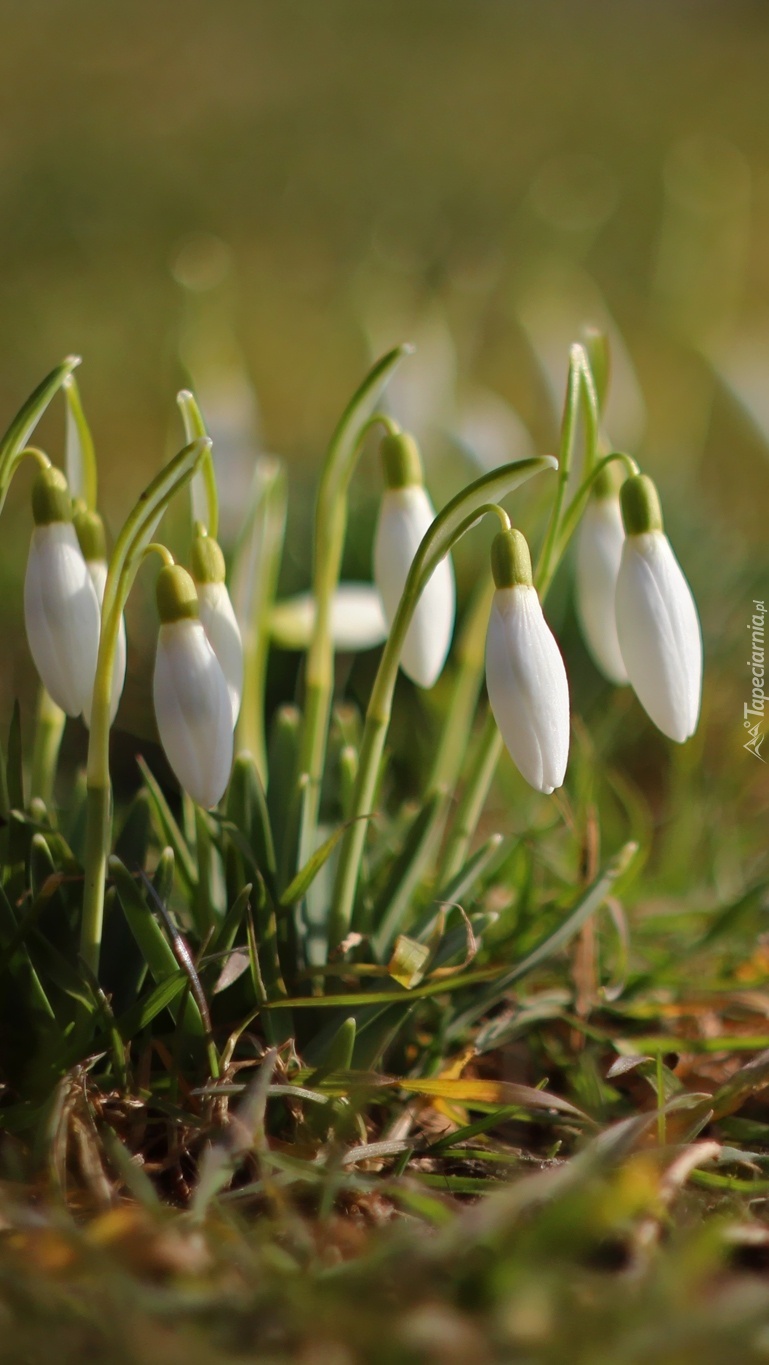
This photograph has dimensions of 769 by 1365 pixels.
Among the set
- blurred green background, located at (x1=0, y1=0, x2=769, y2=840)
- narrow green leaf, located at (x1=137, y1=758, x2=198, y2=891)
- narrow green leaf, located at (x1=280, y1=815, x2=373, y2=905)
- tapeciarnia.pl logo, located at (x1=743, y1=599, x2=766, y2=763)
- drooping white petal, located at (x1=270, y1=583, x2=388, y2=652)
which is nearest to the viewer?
narrow green leaf, located at (x1=280, y1=815, x2=373, y2=905)

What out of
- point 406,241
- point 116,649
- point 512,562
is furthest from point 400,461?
point 406,241

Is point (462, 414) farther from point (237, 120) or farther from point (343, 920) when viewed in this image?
point (237, 120)

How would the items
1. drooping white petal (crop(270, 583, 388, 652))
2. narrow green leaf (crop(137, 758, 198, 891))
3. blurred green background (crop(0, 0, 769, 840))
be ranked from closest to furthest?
narrow green leaf (crop(137, 758, 198, 891)), drooping white petal (crop(270, 583, 388, 652)), blurred green background (crop(0, 0, 769, 840))

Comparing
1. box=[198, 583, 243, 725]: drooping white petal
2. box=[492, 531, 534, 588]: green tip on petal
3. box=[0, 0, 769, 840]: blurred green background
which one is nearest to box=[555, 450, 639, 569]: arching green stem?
box=[492, 531, 534, 588]: green tip on petal

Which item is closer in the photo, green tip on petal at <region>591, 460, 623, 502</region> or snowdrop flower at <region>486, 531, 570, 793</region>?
snowdrop flower at <region>486, 531, 570, 793</region>

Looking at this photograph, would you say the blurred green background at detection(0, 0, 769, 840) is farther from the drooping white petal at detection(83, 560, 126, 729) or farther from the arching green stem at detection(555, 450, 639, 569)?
the arching green stem at detection(555, 450, 639, 569)

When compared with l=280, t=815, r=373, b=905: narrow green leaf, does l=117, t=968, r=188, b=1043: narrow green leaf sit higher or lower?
lower

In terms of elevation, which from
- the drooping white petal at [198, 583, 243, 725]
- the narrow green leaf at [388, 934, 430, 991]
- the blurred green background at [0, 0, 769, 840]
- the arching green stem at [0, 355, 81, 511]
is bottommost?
the narrow green leaf at [388, 934, 430, 991]

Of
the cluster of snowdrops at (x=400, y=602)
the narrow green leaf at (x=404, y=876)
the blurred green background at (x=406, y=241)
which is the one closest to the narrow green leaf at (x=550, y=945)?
the narrow green leaf at (x=404, y=876)
